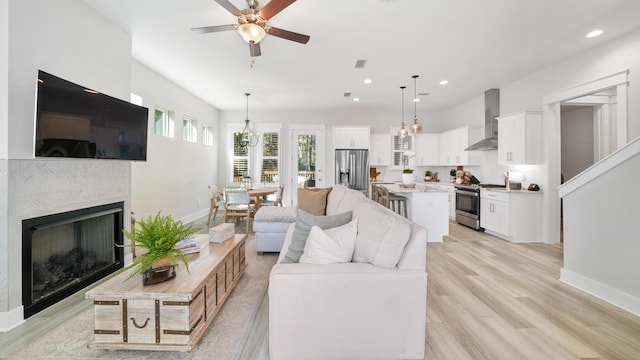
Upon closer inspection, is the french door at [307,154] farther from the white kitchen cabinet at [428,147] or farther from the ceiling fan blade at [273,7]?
the ceiling fan blade at [273,7]

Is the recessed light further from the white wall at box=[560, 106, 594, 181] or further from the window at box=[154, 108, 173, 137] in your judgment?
the window at box=[154, 108, 173, 137]

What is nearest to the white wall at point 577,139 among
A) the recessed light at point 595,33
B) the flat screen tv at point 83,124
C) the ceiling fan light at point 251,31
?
the recessed light at point 595,33

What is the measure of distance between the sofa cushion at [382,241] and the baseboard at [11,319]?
2.56m

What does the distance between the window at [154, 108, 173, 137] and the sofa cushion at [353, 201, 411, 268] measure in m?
4.41

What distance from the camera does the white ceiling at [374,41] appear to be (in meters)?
2.74

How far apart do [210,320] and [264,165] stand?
18.8 feet

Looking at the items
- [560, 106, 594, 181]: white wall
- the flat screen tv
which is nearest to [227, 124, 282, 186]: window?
the flat screen tv

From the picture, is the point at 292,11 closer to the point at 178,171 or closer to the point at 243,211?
the point at 243,211

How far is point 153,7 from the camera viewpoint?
2.74 metres

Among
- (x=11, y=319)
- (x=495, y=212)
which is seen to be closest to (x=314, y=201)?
(x=11, y=319)

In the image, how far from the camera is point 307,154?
24.4ft

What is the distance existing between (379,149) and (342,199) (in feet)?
14.4

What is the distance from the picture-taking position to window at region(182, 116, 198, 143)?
19.0 ft

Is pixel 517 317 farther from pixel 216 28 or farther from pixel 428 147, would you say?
pixel 428 147
